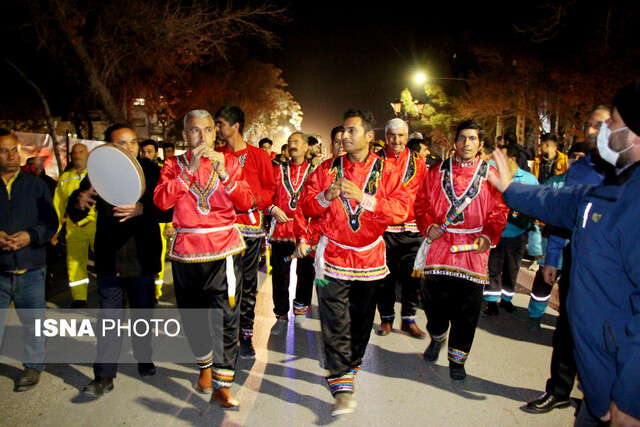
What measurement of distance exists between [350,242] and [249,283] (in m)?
1.58

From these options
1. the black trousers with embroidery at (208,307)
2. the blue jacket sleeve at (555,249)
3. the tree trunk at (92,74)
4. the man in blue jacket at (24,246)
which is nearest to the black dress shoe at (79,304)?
the man in blue jacket at (24,246)

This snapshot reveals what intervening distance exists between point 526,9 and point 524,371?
17.0 metres

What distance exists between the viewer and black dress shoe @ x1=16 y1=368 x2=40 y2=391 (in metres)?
3.77

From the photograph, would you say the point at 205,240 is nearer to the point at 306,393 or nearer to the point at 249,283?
the point at 249,283

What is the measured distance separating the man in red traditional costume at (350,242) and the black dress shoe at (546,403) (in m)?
1.39

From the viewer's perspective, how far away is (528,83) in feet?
66.2

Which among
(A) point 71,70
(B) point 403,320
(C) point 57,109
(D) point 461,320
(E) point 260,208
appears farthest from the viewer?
(C) point 57,109

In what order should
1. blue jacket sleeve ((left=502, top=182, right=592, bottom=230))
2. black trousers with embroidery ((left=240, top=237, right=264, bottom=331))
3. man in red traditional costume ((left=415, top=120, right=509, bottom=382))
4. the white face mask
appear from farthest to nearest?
black trousers with embroidery ((left=240, top=237, right=264, bottom=331)), man in red traditional costume ((left=415, top=120, right=509, bottom=382)), blue jacket sleeve ((left=502, top=182, right=592, bottom=230)), the white face mask

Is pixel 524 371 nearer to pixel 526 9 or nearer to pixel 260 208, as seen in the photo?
pixel 260 208

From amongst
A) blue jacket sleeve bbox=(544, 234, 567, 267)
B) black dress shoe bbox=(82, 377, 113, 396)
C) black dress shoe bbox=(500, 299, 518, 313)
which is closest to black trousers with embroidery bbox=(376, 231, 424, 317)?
black dress shoe bbox=(500, 299, 518, 313)

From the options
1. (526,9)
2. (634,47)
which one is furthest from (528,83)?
(634,47)

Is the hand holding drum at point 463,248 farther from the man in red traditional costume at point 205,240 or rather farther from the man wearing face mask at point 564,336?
the man in red traditional costume at point 205,240

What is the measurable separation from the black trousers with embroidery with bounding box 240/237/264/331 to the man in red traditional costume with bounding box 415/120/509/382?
1747 millimetres

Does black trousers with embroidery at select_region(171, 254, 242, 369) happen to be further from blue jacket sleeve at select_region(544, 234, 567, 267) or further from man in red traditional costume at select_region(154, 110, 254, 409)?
blue jacket sleeve at select_region(544, 234, 567, 267)
